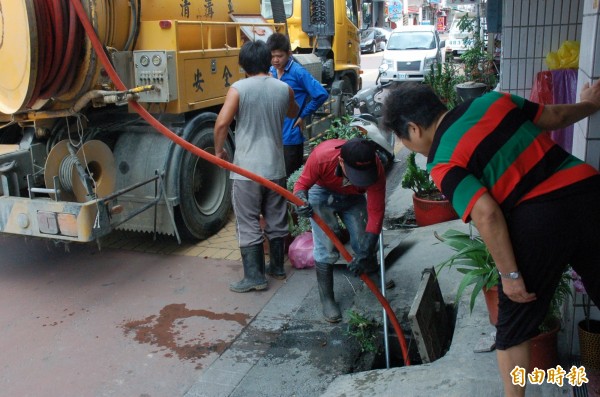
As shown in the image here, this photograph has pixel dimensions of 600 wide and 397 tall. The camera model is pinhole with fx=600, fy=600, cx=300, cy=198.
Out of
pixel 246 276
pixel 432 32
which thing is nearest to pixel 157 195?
pixel 246 276

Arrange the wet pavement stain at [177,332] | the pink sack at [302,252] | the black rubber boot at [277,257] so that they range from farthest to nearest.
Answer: the pink sack at [302,252] < the black rubber boot at [277,257] < the wet pavement stain at [177,332]

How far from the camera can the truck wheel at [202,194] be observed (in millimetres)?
5504

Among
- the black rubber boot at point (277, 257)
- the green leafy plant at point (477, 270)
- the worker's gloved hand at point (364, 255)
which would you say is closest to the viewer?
the green leafy plant at point (477, 270)

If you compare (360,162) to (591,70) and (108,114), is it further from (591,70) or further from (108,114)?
(108,114)

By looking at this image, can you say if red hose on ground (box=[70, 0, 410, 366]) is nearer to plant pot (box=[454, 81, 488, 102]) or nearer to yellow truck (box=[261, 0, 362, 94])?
plant pot (box=[454, 81, 488, 102])

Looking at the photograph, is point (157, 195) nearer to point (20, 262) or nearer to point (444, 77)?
point (20, 262)

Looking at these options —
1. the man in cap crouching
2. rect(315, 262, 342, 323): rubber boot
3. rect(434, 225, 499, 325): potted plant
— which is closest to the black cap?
the man in cap crouching

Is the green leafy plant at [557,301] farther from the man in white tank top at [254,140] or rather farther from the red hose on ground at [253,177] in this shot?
the man in white tank top at [254,140]

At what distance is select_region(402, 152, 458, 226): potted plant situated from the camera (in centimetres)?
555

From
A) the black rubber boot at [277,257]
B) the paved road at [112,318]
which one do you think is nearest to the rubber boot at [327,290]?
the paved road at [112,318]

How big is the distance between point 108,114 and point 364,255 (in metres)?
3.05

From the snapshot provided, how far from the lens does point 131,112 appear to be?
5.57m

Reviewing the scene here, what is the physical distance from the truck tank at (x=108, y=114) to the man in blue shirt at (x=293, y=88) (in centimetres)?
65

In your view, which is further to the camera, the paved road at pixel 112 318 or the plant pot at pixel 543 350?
the paved road at pixel 112 318
